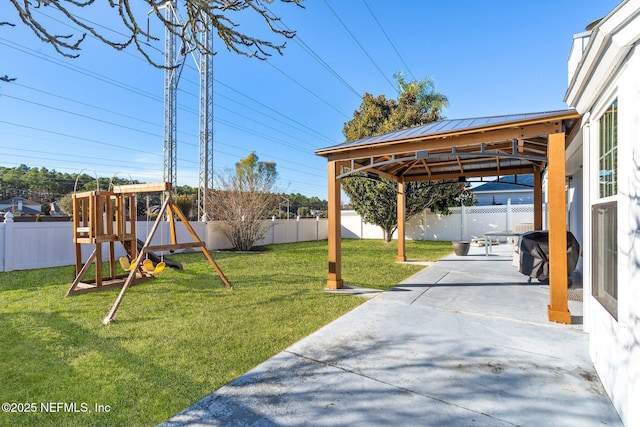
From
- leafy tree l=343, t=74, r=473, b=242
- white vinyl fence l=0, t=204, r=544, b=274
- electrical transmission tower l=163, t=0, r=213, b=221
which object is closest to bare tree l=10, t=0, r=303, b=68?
white vinyl fence l=0, t=204, r=544, b=274

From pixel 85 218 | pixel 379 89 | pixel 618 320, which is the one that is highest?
pixel 379 89

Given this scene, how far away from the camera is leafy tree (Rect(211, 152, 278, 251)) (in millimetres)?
12070

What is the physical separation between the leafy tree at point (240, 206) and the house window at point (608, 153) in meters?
10.4

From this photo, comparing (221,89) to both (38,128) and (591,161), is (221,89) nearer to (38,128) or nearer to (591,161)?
(38,128)

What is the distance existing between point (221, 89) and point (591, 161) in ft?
62.4

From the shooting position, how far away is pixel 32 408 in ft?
7.14

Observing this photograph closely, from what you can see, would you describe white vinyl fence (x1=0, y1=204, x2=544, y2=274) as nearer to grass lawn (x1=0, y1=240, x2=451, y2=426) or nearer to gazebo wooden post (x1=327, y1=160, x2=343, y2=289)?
grass lawn (x1=0, y1=240, x2=451, y2=426)

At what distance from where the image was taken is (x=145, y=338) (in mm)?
3406

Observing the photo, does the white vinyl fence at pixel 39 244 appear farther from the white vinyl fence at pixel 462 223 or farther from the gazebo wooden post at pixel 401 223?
Result: the white vinyl fence at pixel 462 223

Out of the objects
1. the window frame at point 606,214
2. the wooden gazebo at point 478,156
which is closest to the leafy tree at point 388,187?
the wooden gazebo at point 478,156

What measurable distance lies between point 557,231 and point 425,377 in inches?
103

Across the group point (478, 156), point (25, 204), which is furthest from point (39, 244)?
point (25, 204)

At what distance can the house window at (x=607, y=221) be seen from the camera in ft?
7.71

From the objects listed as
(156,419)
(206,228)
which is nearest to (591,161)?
(156,419)
